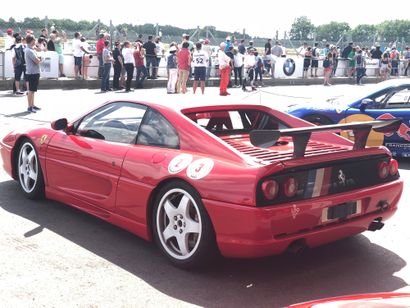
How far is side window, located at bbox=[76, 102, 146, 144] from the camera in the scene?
4957 mm

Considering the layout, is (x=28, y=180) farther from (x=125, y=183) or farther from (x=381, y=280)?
(x=381, y=280)

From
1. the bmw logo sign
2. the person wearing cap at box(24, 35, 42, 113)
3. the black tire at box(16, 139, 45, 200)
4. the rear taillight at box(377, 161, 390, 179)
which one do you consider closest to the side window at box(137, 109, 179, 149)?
the black tire at box(16, 139, 45, 200)

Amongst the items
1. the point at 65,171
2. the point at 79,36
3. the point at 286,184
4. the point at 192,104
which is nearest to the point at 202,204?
the point at 286,184

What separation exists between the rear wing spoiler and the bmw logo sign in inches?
955

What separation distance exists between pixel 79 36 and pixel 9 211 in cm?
1518

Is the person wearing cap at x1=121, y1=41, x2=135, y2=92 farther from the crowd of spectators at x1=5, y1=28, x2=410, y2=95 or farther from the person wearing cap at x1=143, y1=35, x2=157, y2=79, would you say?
the person wearing cap at x1=143, y1=35, x2=157, y2=79

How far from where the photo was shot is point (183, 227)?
426cm

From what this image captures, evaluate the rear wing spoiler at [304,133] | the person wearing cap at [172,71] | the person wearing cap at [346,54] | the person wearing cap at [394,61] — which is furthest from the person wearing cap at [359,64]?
the rear wing spoiler at [304,133]

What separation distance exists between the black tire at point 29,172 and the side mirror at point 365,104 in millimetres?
5336

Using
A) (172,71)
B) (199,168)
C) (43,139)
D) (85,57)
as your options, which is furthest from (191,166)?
(85,57)

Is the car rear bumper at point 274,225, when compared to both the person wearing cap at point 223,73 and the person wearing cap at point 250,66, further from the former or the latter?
the person wearing cap at point 250,66

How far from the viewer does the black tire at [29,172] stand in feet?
19.2

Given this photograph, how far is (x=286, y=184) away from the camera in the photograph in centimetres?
396

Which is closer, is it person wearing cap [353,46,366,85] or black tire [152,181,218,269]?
black tire [152,181,218,269]
